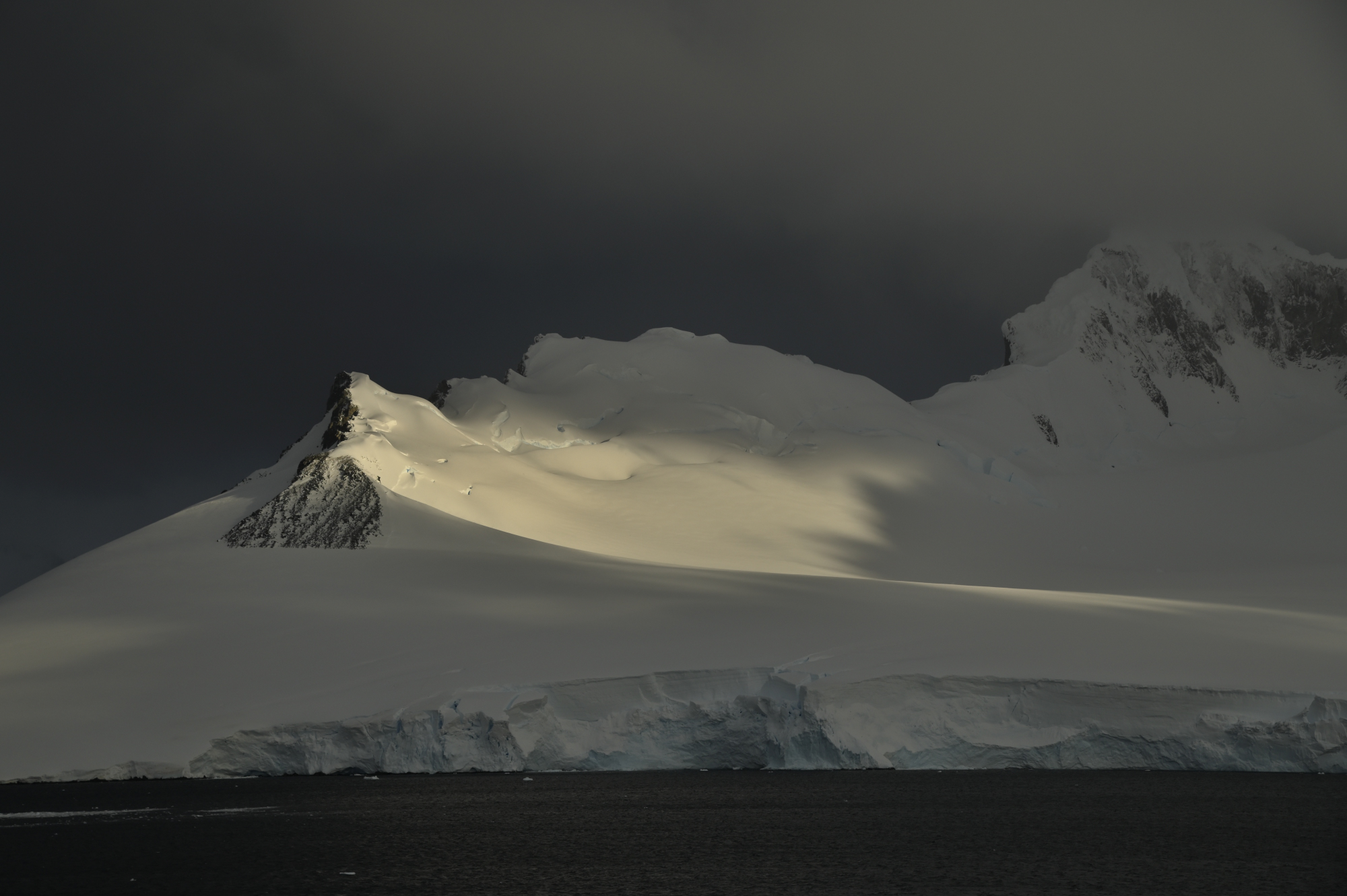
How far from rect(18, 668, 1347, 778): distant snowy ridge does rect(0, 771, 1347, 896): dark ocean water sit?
78cm

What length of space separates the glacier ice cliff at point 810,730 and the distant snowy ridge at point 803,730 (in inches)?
1.6

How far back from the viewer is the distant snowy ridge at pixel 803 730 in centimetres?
3569

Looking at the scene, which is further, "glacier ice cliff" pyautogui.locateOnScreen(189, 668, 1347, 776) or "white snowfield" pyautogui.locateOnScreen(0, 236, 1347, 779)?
"white snowfield" pyautogui.locateOnScreen(0, 236, 1347, 779)

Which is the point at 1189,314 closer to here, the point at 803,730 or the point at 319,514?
the point at 319,514

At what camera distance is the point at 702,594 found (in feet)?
157

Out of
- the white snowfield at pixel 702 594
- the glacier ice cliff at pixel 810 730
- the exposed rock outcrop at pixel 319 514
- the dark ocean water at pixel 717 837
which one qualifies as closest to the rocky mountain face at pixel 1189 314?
the white snowfield at pixel 702 594

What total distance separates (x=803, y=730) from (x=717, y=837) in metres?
10.1

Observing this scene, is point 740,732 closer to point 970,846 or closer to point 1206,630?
point 970,846

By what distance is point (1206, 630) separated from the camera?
41906 mm

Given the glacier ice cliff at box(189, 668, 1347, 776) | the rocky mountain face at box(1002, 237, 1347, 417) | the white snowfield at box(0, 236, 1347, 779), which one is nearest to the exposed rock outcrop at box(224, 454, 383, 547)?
the white snowfield at box(0, 236, 1347, 779)

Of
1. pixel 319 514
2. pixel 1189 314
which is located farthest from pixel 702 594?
pixel 1189 314

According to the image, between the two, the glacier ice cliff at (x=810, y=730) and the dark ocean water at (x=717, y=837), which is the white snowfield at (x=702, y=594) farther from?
the dark ocean water at (x=717, y=837)

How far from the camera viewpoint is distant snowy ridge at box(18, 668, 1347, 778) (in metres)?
35.7

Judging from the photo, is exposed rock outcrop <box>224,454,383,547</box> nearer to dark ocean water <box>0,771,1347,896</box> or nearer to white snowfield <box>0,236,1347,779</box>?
white snowfield <box>0,236,1347,779</box>
